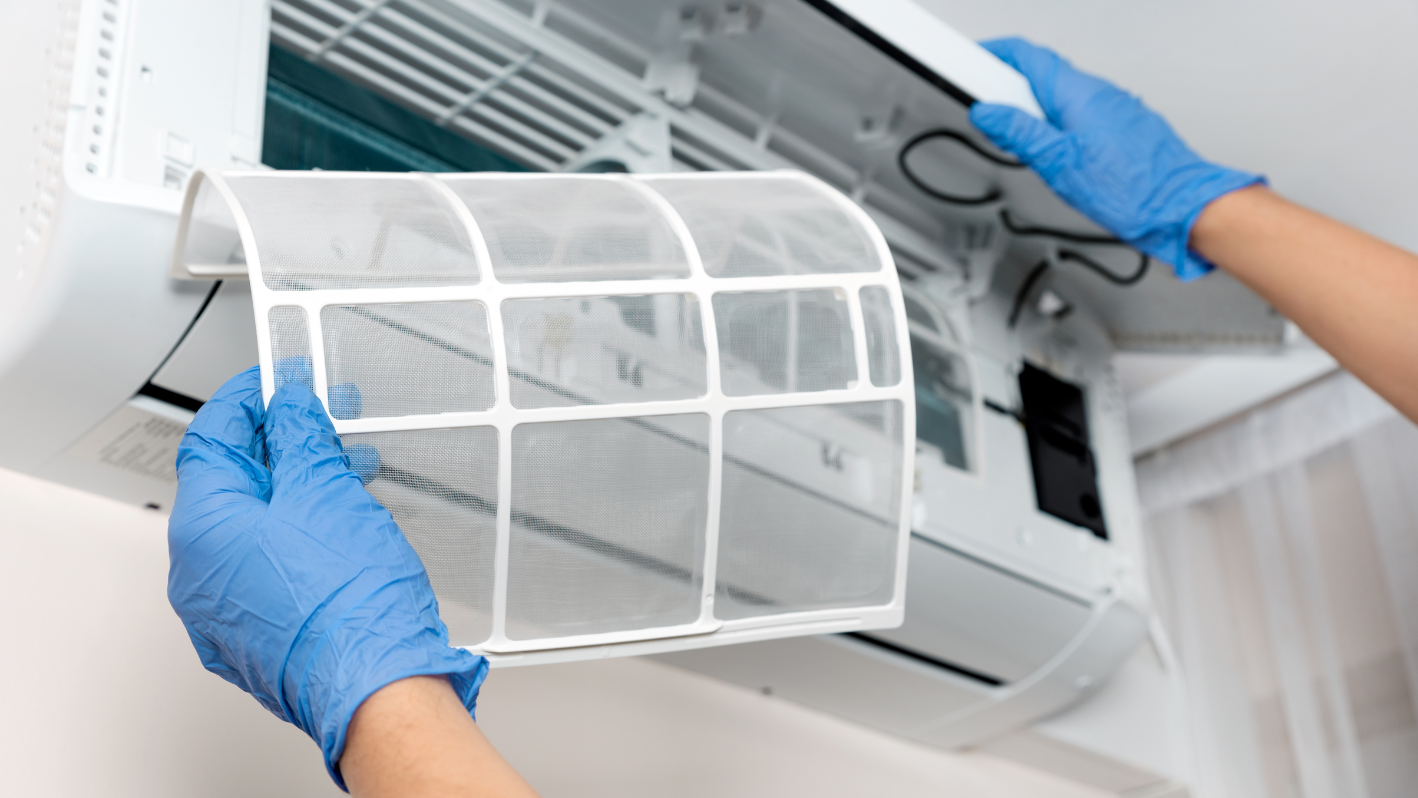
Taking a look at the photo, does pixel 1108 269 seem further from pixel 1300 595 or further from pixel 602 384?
pixel 602 384

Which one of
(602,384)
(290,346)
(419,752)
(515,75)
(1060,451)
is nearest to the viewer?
(419,752)

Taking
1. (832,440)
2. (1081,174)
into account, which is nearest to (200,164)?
(832,440)

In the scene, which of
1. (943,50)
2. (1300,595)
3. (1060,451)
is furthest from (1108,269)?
(1300,595)

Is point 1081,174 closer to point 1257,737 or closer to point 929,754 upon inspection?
point 929,754

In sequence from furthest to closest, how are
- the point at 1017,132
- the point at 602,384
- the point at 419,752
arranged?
the point at 1017,132 < the point at 602,384 < the point at 419,752

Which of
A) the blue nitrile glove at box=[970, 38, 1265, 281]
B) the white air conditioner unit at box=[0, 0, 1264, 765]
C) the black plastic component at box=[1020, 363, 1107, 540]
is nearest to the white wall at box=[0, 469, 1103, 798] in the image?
the white air conditioner unit at box=[0, 0, 1264, 765]

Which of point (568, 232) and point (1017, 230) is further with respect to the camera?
point (1017, 230)

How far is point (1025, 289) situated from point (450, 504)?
1.09 meters

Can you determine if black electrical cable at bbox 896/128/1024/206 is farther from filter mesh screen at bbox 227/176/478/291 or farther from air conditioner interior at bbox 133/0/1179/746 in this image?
filter mesh screen at bbox 227/176/478/291

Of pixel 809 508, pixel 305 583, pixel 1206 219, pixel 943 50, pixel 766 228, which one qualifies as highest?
pixel 943 50

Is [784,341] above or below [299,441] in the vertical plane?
above

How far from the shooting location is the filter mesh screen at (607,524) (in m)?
0.85

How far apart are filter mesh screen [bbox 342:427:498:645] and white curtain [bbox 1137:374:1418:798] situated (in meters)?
1.53

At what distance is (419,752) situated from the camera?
669 millimetres
